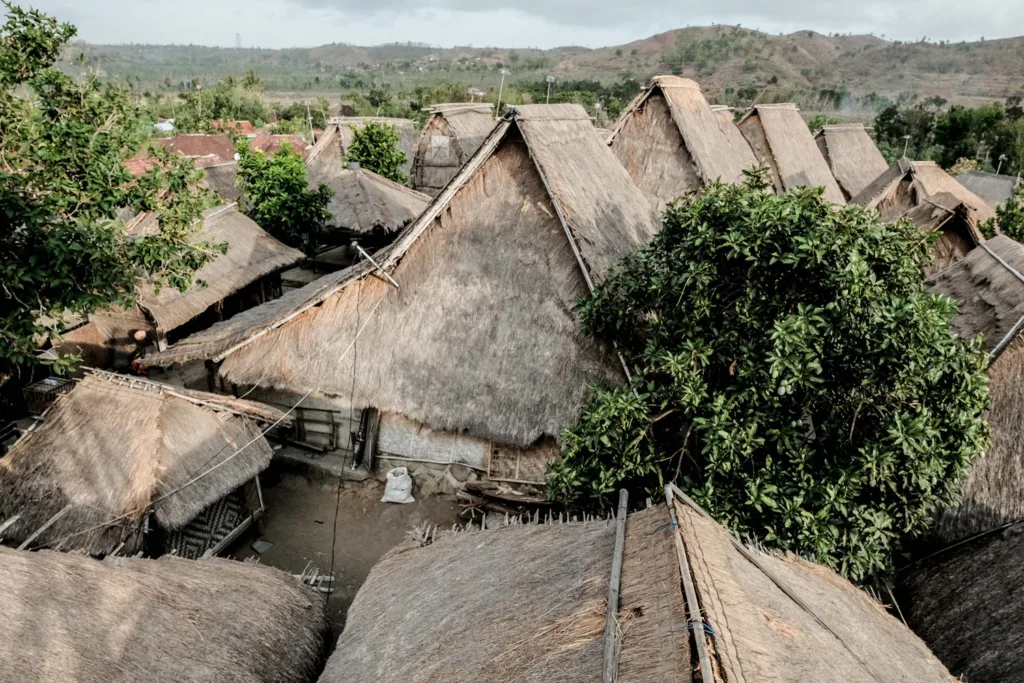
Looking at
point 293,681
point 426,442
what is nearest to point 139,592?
point 293,681

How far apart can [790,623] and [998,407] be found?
503cm

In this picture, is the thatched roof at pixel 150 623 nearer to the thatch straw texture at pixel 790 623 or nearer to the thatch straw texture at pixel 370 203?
the thatch straw texture at pixel 790 623

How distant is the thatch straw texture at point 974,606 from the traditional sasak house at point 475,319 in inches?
172

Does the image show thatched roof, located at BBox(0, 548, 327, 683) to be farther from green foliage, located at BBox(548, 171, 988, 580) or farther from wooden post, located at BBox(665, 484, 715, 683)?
wooden post, located at BBox(665, 484, 715, 683)

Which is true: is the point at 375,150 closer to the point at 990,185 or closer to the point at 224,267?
the point at 224,267

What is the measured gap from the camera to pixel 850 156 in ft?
80.2

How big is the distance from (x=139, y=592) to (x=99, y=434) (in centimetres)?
322

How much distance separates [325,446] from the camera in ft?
36.1

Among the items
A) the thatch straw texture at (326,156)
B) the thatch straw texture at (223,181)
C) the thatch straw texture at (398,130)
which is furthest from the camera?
the thatch straw texture at (398,130)

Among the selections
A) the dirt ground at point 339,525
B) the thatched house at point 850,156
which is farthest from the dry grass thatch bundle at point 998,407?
the thatched house at point 850,156

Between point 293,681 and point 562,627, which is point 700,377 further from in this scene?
point 293,681

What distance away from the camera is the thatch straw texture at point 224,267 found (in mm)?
13688

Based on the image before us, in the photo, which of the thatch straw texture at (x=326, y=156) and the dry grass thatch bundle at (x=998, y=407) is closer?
the dry grass thatch bundle at (x=998, y=407)

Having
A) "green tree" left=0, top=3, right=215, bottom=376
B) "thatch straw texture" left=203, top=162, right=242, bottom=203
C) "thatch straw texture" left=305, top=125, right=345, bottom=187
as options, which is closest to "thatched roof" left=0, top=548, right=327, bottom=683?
"green tree" left=0, top=3, right=215, bottom=376
